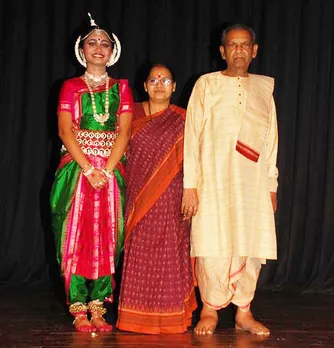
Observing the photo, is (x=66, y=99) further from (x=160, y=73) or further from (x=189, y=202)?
(x=189, y=202)

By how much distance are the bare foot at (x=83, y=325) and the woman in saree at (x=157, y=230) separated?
0.48 feet

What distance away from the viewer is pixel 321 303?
14.9 feet

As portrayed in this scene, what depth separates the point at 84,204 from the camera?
11.5ft

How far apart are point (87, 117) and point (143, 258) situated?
2.53ft

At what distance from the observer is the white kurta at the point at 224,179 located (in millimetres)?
3408

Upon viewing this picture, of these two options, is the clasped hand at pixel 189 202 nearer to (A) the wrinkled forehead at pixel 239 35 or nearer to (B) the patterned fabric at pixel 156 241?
(B) the patterned fabric at pixel 156 241

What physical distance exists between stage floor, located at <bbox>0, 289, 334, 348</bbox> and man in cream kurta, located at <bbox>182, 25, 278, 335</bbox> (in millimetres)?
139

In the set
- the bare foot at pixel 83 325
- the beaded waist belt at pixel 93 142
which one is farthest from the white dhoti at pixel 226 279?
the beaded waist belt at pixel 93 142

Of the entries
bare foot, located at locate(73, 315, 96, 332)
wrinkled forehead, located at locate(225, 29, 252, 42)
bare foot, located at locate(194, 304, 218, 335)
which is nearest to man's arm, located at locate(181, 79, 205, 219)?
wrinkled forehead, located at locate(225, 29, 252, 42)

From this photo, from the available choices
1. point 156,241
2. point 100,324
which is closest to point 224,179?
point 156,241

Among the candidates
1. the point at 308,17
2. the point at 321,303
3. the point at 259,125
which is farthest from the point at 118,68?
the point at 321,303

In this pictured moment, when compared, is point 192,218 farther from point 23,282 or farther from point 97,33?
point 23,282

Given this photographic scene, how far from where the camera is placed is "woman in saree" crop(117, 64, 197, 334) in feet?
11.3

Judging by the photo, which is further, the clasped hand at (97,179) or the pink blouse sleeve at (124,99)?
the pink blouse sleeve at (124,99)
